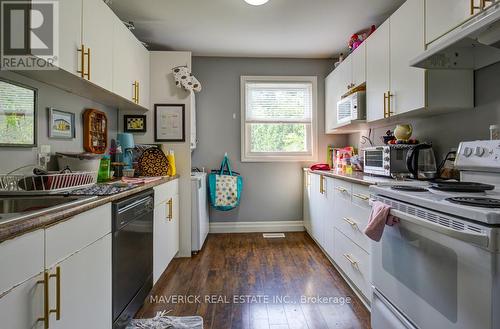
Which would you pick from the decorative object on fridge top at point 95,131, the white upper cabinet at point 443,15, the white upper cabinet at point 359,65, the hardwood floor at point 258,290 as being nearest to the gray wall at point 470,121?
the white upper cabinet at point 443,15

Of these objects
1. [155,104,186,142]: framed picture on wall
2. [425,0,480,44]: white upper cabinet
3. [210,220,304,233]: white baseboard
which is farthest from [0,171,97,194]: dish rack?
[210,220,304,233]: white baseboard

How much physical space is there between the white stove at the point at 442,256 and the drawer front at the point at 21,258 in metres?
1.35

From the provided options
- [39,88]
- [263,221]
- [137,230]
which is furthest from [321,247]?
[39,88]

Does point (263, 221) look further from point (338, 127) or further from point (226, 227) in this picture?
point (338, 127)

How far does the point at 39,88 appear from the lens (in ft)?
5.66

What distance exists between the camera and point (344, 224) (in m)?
2.31

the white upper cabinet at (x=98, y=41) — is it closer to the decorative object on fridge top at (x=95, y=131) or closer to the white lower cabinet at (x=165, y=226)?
the decorative object on fridge top at (x=95, y=131)

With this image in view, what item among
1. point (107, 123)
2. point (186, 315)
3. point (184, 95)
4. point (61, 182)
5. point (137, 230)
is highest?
point (184, 95)

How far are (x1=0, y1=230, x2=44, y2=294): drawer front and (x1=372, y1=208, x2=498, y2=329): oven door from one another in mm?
1346

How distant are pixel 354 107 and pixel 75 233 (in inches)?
97.1

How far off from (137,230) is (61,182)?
54 cm

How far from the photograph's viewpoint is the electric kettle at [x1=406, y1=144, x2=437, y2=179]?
1.99m

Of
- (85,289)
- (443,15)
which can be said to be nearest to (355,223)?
Answer: (443,15)

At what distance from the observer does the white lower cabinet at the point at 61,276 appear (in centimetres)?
80
